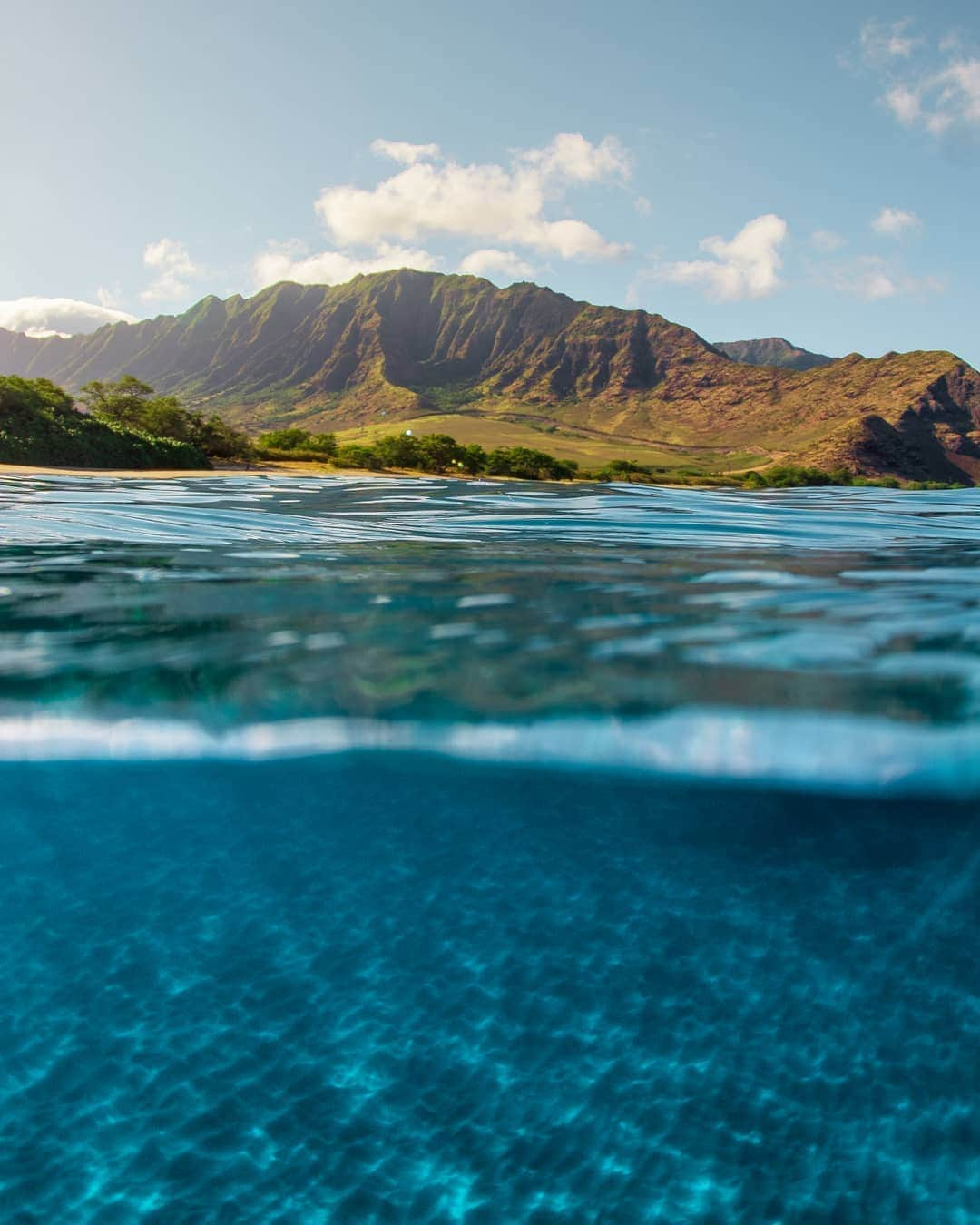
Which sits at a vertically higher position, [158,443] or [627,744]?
[158,443]

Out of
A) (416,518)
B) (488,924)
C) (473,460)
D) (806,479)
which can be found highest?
(806,479)

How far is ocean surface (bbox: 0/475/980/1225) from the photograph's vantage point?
1.90 m

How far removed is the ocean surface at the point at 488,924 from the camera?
1.90 meters

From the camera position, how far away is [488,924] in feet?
8.89

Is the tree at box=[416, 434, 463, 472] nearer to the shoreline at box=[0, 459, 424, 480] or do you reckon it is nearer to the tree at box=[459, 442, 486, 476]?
the shoreline at box=[0, 459, 424, 480]

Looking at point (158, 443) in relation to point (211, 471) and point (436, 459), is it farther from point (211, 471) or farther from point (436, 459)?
point (436, 459)

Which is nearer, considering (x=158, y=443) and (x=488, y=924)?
(x=488, y=924)

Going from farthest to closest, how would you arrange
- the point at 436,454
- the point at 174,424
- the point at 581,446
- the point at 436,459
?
the point at 581,446 < the point at 436,454 < the point at 436,459 < the point at 174,424

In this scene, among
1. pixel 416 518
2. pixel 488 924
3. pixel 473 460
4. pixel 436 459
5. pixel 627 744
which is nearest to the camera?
pixel 488 924

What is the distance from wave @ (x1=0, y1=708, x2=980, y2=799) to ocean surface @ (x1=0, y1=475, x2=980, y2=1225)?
0.02 meters

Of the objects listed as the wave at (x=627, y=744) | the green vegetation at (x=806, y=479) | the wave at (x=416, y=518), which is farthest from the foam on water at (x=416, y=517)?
the green vegetation at (x=806, y=479)

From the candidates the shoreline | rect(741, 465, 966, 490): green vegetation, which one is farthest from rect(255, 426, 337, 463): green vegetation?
rect(741, 465, 966, 490): green vegetation

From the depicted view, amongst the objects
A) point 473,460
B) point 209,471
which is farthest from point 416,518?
point 473,460

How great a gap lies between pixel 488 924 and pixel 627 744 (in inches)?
61.1
